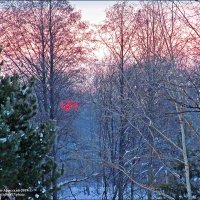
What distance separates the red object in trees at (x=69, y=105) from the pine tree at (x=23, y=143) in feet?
22.6

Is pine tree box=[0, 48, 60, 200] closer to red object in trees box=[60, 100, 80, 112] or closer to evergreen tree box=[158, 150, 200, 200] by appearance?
evergreen tree box=[158, 150, 200, 200]

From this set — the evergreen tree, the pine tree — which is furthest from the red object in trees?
the evergreen tree

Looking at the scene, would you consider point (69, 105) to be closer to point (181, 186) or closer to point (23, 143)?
point (181, 186)

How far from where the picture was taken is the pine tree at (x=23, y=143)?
7145mm

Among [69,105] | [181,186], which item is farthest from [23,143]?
[69,105]

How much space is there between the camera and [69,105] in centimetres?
1561

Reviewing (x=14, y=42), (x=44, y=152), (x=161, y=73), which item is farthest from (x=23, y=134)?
(x=14, y=42)

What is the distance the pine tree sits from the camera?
7145 mm

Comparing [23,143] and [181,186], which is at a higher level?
[23,143]

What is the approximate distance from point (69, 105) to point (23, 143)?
7594mm

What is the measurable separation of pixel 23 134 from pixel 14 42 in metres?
7.05

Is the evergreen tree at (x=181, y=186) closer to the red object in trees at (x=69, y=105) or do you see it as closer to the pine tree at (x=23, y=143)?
the pine tree at (x=23, y=143)

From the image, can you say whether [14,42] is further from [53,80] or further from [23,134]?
[23,134]

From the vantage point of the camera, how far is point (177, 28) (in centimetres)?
543
